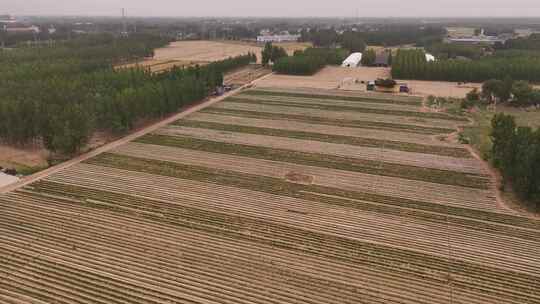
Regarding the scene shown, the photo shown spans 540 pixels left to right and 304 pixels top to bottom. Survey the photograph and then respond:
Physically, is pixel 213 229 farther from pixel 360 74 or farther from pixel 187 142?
pixel 360 74

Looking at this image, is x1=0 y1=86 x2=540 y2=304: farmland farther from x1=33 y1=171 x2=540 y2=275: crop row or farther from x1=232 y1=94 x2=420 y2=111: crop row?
x1=232 y1=94 x2=420 y2=111: crop row

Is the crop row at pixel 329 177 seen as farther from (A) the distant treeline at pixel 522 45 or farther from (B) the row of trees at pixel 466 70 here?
(A) the distant treeline at pixel 522 45

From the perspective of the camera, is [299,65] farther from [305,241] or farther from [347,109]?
[305,241]

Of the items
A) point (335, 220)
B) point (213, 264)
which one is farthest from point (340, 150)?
point (213, 264)

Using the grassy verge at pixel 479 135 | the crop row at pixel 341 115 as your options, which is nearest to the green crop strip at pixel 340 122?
the crop row at pixel 341 115

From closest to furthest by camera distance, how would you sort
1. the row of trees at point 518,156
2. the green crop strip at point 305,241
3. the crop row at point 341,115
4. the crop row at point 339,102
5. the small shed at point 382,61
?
the green crop strip at point 305,241
the row of trees at point 518,156
the crop row at point 341,115
the crop row at point 339,102
the small shed at point 382,61

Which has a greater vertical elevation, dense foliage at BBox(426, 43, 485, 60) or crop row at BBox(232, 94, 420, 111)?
dense foliage at BBox(426, 43, 485, 60)

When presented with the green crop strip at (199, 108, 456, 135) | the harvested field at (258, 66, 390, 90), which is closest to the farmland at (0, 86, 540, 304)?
the green crop strip at (199, 108, 456, 135)
